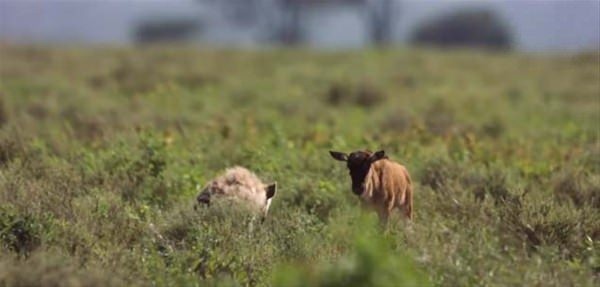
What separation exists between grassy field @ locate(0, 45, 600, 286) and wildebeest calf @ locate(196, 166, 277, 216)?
194 mm

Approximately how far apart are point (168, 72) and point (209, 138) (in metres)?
10.7

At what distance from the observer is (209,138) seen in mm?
11953

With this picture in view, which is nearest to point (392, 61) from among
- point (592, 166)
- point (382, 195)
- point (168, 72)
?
point (168, 72)

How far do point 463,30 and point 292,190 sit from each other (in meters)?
50.6

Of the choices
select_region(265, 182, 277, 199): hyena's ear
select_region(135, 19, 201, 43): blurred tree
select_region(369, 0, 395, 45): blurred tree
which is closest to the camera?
select_region(265, 182, 277, 199): hyena's ear

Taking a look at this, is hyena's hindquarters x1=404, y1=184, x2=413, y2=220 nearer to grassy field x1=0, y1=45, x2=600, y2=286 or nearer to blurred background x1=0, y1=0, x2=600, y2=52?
grassy field x1=0, y1=45, x2=600, y2=286

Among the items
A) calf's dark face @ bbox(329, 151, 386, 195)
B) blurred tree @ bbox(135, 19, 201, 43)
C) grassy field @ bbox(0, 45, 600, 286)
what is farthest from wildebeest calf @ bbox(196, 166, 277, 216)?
blurred tree @ bbox(135, 19, 201, 43)

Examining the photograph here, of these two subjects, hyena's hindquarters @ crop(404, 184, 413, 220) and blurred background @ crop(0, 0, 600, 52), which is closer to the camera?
hyena's hindquarters @ crop(404, 184, 413, 220)

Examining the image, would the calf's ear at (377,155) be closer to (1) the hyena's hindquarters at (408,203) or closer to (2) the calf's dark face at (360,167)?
(2) the calf's dark face at (360,167)

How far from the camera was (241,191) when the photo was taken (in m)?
8.14

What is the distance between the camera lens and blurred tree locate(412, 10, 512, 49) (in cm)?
5650

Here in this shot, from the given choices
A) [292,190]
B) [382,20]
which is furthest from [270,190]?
[382,20]

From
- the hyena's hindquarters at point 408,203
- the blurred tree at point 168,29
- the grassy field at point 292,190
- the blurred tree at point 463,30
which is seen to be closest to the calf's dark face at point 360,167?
the grassy field at point 292,190

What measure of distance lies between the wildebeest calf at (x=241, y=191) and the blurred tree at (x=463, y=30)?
1909 inches
